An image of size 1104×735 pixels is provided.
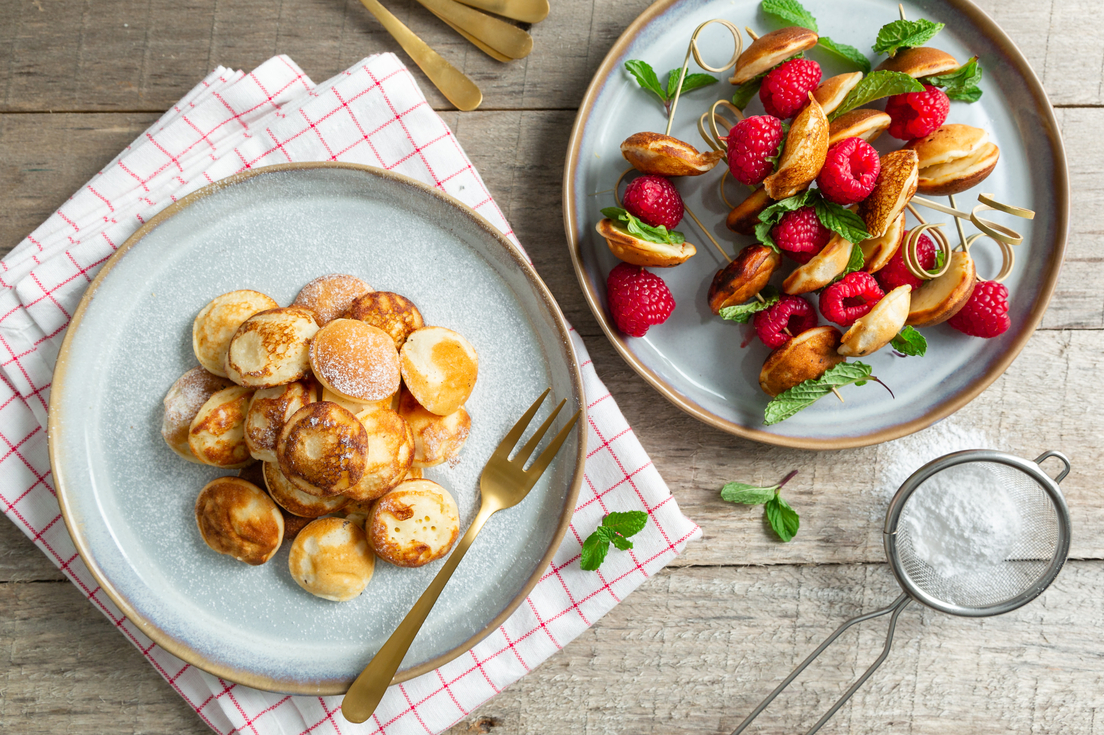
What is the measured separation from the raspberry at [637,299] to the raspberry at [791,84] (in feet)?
1.20

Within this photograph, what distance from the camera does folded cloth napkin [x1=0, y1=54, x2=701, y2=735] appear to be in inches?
46.3

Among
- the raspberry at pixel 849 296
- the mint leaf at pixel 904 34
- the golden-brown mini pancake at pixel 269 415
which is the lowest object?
the golden-brown mini pancake at pixel 269 415

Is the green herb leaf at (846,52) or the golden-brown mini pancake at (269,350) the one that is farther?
the green herb leaf at (846,52)

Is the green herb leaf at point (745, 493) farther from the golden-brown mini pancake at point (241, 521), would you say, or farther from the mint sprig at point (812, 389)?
the golden-brown mini pancake at point (241, 521)

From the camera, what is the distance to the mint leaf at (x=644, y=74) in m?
1.20

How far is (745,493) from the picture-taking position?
130 cm

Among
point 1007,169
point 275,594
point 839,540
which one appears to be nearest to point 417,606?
point 275,594

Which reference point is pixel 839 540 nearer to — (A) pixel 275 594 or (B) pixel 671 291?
(B) pixel 671 291

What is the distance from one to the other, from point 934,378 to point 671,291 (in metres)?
0.54

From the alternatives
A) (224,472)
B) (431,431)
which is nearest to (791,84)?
(431,431)

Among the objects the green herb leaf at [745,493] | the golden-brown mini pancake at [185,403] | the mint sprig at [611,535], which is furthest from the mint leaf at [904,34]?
the golden-brown mini pancake at [185,403]

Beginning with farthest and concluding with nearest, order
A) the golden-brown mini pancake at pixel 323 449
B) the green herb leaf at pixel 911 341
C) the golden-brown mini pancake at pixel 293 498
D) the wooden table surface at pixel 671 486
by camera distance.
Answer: the wooden table surface at pixel 671 486, the green herb leaf at pixel 911 341, the golden-brown mini pancake at pixel 293 498, the golden-brown mini pancake at pixel 323 449

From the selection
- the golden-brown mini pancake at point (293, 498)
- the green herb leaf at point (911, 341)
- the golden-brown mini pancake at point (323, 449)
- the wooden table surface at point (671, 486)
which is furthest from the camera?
the wooden table surface at point (671, 486)

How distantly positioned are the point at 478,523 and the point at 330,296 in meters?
0.47
